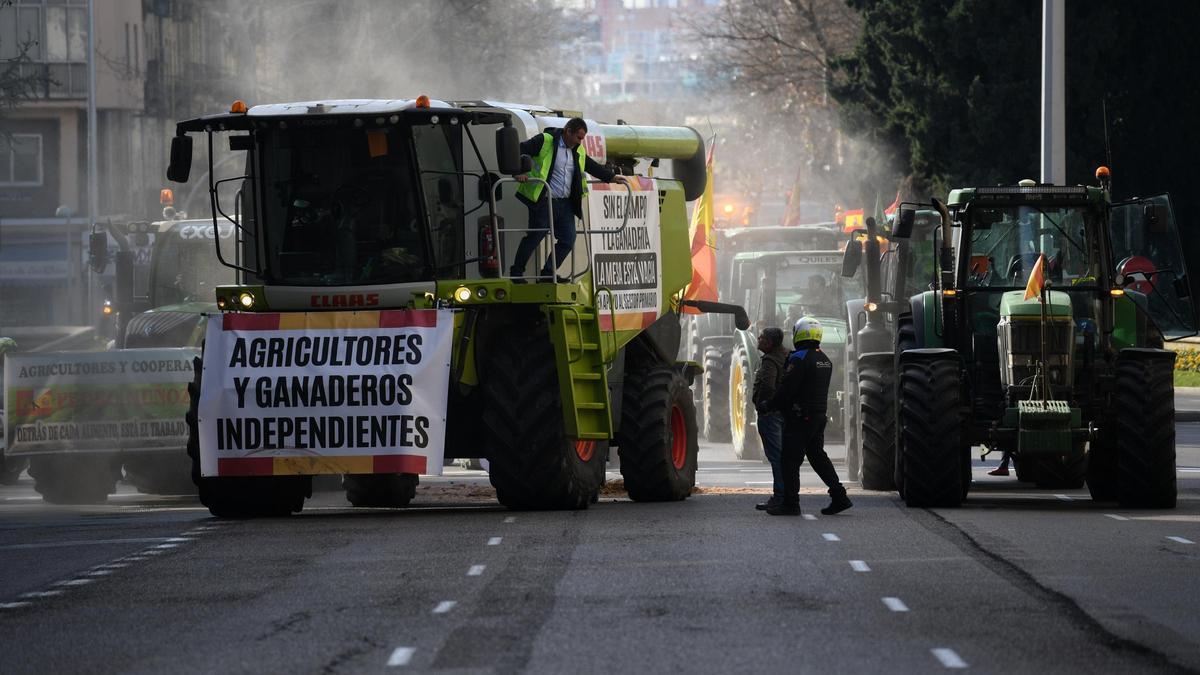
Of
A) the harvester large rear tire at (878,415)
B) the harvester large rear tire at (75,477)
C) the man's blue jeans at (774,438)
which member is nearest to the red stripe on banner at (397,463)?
the man's blue jeans at (774,438)

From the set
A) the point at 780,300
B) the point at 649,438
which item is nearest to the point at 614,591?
the point at 649,438

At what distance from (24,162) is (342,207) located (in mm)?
51709

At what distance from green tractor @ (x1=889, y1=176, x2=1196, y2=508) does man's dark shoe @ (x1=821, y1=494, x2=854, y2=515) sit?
59 centimetres

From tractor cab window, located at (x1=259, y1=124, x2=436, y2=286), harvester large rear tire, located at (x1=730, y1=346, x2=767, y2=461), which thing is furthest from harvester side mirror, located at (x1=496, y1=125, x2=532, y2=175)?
harvester large rear tire, located at (x1=730, y1=346, x2=767, y2=461)

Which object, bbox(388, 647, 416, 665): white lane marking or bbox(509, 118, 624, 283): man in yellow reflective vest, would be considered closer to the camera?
bbox(388, 647, 416, 665): white lane marking

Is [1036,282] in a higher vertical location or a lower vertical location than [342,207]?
lower

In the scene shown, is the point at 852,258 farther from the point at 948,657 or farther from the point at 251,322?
the point at 948,657

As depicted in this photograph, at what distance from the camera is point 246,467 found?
1881 cm

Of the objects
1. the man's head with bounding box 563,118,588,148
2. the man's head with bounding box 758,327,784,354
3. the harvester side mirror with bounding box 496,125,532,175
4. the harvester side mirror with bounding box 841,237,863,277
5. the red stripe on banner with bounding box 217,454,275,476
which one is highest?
the man's head with bounding box 563,118,588,148

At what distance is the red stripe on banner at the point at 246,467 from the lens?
1877cm

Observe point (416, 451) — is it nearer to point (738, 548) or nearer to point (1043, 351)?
point (738, 548)

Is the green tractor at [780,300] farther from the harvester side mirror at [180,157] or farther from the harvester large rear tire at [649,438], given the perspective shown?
the harvester side mirror at [180,157]

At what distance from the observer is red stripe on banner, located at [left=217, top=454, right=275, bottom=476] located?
1877 cm

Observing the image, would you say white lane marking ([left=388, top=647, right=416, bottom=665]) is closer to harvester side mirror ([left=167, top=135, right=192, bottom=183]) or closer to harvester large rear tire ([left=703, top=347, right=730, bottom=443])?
harvester side mirror ([left=167, top=135, right=192, bottom=183])
